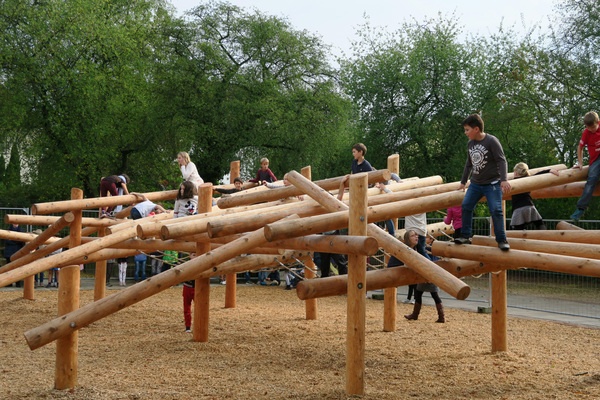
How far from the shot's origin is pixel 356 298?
7406 millimetres

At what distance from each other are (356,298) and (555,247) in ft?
7.20

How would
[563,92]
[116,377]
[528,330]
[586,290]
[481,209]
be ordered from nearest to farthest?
[116,377] < [528,330] < [586,290] < [563,92] < [481,209]

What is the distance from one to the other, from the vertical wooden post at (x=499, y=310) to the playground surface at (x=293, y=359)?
8.6 inches

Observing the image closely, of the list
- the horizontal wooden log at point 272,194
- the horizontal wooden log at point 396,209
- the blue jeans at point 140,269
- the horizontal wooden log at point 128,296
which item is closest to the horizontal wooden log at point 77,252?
the horizontal wooden log at point 272,194

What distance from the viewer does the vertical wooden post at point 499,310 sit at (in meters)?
10.2

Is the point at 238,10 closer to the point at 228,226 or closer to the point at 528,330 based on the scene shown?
the point at 528,330

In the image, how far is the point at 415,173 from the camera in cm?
2683

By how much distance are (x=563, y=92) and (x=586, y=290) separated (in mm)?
8793

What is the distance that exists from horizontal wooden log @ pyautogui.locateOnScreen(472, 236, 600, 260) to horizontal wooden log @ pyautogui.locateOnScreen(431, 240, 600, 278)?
0.26 m

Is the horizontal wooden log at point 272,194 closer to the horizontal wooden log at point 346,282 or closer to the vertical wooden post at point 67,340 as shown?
the horizontal wooden log at point 346,282

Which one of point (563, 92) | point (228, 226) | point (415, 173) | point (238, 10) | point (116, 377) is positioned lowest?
point (116, 377)

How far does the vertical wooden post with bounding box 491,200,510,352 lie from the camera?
33.3ft

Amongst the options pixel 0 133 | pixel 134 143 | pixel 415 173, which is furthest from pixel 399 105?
pixel 0 133

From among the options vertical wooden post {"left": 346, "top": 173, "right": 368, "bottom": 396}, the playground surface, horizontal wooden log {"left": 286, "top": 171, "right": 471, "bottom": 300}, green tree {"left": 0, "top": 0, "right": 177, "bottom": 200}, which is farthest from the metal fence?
green tree {"left": 0, "top": 0, "right": 177, "bottom": 200}
